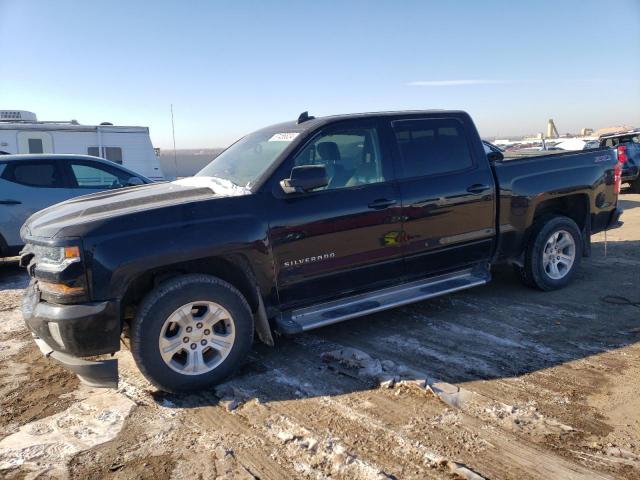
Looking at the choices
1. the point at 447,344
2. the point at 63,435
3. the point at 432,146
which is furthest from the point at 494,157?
the point at 63,435

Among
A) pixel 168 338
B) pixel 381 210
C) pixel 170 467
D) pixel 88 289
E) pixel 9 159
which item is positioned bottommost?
pixel 170 467

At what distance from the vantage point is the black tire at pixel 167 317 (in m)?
3.42

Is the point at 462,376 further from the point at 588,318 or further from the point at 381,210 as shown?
the point at 588,318

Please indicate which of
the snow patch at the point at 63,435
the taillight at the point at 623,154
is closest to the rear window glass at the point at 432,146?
the snow patch at the point at 63,435

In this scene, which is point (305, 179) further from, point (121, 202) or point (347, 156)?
point (121, 202)

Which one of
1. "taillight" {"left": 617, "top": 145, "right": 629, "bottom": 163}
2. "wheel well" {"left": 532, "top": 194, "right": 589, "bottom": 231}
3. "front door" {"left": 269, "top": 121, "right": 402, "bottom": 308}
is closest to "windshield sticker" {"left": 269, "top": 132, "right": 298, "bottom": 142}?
"front door" {"left": 269, "top": 121, "right": 402, "bottom": 308}

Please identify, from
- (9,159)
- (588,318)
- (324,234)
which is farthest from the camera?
(9,159)

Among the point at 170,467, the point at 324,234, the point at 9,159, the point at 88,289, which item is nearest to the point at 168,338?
the point at 88,289

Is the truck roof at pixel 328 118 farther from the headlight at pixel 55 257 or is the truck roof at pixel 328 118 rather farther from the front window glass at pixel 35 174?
the front window glass at pixel 35 174

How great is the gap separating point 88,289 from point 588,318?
4.33 metres

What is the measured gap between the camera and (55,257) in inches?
132

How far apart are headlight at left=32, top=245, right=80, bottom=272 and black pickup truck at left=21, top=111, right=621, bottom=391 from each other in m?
0.01

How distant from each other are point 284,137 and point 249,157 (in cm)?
38

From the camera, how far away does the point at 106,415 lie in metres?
3.39
